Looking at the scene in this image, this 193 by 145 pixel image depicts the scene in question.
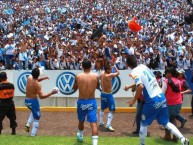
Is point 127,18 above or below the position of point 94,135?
above

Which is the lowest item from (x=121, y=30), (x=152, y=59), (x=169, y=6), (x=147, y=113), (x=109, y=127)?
(x=109, y=127)

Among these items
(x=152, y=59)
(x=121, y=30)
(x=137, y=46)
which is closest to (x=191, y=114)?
(x=152, y=59)

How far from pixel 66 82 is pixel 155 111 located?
309 inches

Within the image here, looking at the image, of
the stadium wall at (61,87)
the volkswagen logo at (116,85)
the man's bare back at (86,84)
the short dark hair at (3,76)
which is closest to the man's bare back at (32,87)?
the short dark hair at (3,76)

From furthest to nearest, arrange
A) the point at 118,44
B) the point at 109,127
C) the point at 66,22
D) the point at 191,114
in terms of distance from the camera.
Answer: the point at 66,22 → the point at 118,44 → the point at 191,114 → the point at 109,127

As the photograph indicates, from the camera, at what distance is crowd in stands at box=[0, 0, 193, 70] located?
1967cm

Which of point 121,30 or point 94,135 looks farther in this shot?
point 121,30

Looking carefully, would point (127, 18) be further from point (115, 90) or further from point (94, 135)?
point (94, 135)

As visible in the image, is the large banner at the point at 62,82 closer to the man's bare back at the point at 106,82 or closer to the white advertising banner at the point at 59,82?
the white advertising banner at the point at 59,82

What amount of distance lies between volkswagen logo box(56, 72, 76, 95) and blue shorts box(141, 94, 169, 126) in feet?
25.1

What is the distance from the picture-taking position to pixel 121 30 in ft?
101

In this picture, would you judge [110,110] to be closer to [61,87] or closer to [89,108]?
[89,108]

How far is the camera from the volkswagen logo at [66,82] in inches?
636

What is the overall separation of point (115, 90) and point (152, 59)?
13.5ft
